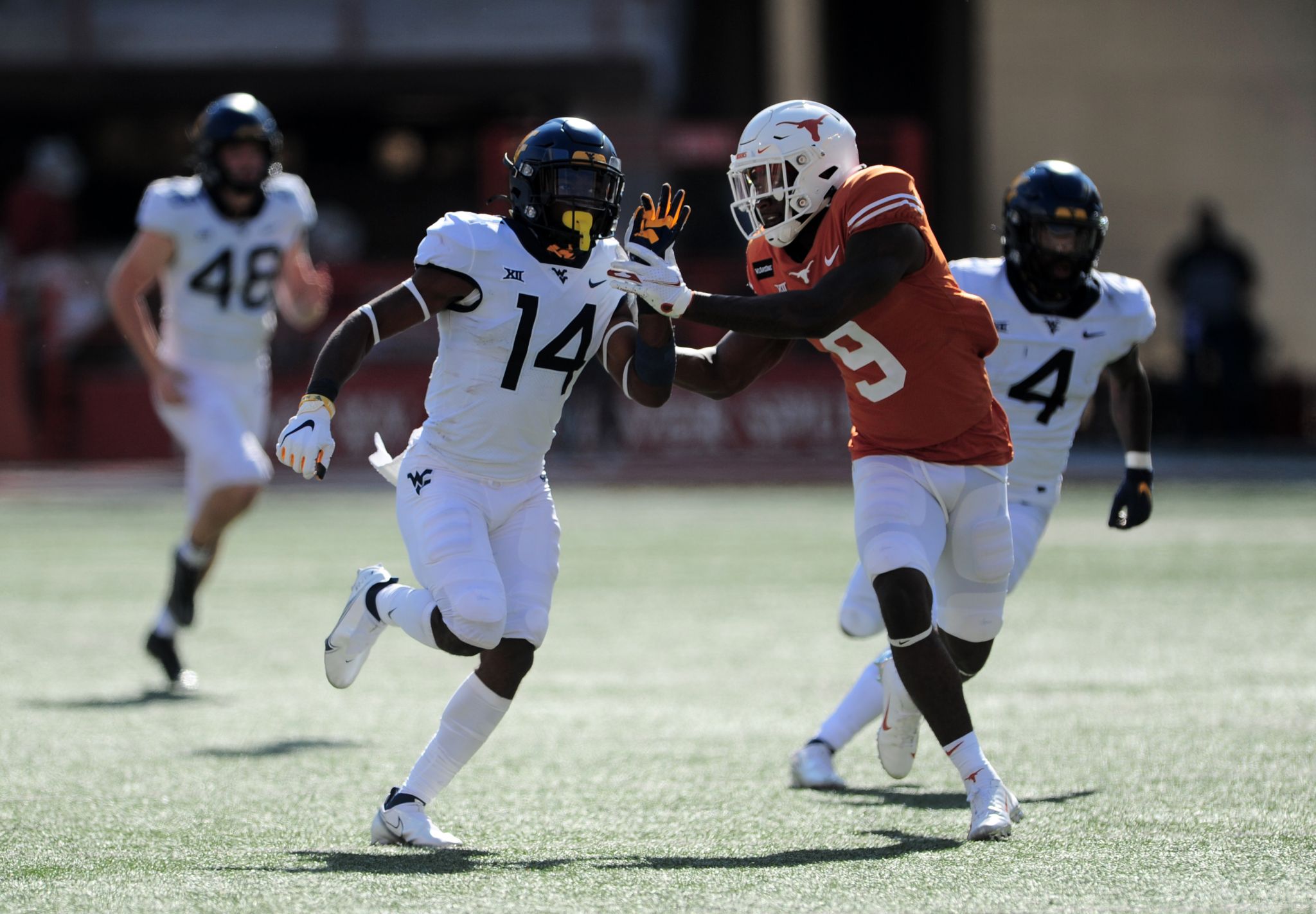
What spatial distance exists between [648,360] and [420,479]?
0.70 metres

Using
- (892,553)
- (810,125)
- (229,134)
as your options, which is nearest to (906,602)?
(892,553)

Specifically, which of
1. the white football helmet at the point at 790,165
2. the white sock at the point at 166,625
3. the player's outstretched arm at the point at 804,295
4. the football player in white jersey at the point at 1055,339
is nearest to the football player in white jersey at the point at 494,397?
the player's outstretched arm at the point at 804,295

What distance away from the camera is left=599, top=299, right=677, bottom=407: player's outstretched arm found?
475 cm

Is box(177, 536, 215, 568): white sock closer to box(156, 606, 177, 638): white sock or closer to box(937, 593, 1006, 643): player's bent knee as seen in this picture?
box(156, 606, 177, 638): white sock

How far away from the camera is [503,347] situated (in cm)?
488

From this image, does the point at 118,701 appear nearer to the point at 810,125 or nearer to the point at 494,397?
the point at 494,397

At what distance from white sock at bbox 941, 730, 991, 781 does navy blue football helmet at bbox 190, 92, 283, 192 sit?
4.03m

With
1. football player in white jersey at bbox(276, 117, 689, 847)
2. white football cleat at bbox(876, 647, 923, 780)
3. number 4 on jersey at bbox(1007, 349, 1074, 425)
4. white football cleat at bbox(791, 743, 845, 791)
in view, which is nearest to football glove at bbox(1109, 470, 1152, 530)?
number 4 on jersey at bbox(1007, 349, 1074, 425)

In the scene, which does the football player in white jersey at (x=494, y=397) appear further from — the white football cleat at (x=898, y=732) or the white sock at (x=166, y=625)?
the white sock at (x=166, y=625)

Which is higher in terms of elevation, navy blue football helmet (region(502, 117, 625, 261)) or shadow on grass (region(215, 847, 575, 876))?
navy blue football helmet (region(502, 117, 625, 261))

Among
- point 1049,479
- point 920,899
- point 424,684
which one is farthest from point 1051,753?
point 424,684

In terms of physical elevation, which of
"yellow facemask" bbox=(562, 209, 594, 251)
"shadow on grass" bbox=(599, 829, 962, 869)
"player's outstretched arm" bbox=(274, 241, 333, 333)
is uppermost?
"yellow facemask" bbox=(562, 209, 594, 251)

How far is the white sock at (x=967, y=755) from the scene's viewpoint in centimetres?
472

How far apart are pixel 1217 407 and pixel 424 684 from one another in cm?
1237
